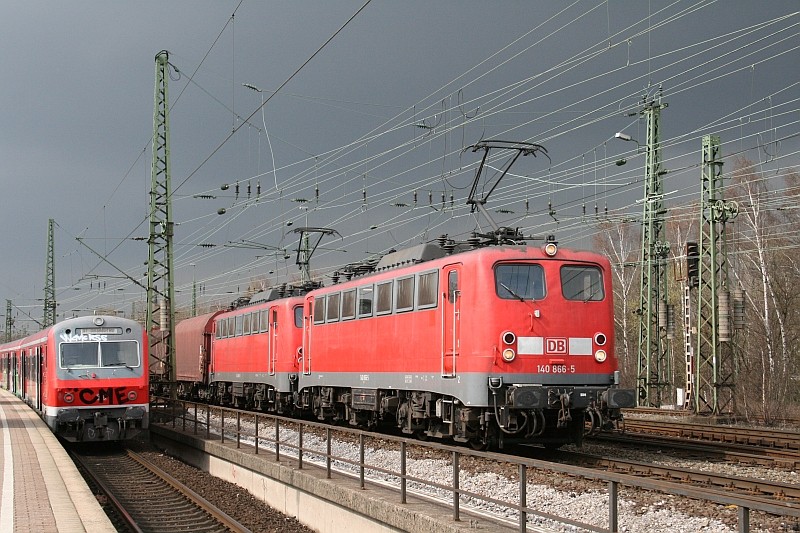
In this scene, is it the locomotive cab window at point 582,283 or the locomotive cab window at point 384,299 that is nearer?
the locomotive cab window at point 582,283

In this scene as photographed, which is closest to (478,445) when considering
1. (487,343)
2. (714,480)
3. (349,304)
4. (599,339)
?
(487,343)

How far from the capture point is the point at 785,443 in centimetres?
2006

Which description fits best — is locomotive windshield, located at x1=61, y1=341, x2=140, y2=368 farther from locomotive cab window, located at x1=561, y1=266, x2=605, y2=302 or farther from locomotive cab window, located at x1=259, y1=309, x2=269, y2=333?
locomotive cab window, located at x1=561, y1=266, x2=605, y2=302

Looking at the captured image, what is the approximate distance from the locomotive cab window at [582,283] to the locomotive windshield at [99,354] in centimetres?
1245

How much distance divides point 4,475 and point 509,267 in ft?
30.8

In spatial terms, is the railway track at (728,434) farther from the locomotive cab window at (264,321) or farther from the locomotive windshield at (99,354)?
the locomotive windshield at (99,354)

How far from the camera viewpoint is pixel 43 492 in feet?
46.1

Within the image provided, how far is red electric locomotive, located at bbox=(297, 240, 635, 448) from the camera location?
16.3 metres

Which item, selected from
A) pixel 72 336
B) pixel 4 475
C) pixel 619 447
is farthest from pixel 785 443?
pixel 72 336

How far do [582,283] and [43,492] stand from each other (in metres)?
9.82

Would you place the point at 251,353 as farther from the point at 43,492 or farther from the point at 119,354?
the point at 43,492

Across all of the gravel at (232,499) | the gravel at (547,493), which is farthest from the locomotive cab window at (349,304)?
the gravel at (232,499)

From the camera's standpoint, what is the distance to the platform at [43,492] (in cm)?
1160

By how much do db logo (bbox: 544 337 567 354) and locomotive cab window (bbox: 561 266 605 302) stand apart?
2.79 feet
